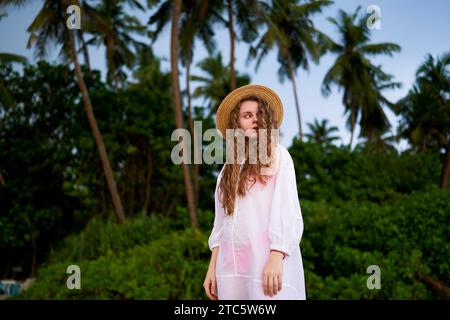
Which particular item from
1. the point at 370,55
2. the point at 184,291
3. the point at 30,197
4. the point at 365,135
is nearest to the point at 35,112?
the point at 30,197

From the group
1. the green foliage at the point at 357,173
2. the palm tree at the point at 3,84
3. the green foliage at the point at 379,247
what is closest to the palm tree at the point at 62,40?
the palm tree at the point at 3,84

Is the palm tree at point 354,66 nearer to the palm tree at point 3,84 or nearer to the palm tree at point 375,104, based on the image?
the palm tree at point 375,104

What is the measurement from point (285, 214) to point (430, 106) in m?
25.6

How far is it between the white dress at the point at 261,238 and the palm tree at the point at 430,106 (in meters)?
24.7

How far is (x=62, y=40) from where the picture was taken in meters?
15.9

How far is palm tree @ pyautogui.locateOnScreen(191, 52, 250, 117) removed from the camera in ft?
81.9

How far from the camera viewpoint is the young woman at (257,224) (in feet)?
6.06

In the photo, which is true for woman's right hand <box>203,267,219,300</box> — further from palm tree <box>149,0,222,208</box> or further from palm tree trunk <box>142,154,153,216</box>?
palm tree trunk <box>142,154,153,216</box>

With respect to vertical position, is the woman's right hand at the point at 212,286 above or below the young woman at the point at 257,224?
below

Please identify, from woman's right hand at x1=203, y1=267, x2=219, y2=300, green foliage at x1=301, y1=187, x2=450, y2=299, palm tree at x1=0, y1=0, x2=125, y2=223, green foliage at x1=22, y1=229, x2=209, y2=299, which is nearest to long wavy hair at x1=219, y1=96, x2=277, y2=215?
woman's right hand at x1=203, y1=267, x2=219, y2=300

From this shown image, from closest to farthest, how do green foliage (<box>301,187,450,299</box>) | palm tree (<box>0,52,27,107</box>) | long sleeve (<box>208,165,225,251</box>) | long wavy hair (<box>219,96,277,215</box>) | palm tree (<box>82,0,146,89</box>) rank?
1. long wavy hair (<box>219,96,277,215</box>)
2. long sleeve (<box>208,165,225,251</box>)
3. green foliage (<box>301,187,450,299</box>)
4. palm tree (<box>0,52,27,107</box>)
5. palm tree (<box>82,0,146,89</box>)

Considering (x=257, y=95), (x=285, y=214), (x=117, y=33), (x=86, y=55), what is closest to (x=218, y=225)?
(x=285, y=214)

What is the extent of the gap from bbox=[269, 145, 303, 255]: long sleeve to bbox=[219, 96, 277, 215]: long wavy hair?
0.07 meters

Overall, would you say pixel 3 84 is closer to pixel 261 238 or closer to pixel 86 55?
pixel 86 55
